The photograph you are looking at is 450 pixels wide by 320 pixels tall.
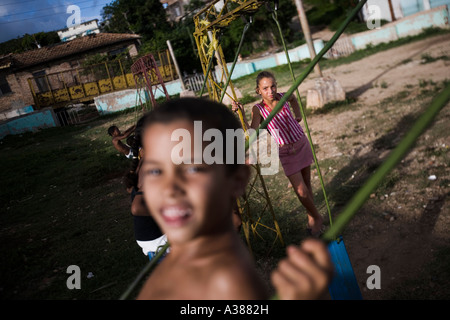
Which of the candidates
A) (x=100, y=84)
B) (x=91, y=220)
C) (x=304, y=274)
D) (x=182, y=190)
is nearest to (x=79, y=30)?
(x=100, y=84)

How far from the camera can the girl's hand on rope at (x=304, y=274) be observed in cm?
77

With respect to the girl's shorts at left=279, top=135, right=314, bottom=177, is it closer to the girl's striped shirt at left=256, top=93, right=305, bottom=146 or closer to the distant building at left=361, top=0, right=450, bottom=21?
the girl's striped shirt at left=256, top=93, right=305, bottom=146

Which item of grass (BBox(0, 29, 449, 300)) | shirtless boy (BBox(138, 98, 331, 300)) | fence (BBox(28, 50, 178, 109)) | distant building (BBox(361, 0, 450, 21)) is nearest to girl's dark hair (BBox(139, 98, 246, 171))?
shirtless boy (BBox(138, 98, 331, 300))

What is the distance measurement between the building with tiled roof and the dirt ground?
24.3 meters

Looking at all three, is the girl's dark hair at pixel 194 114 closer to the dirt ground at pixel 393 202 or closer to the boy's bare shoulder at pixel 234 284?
the boy's bare shoulder at pixel 234 284

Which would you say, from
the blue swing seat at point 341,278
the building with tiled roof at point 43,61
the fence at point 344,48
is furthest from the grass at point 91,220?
the building with tiled roof at point 43,61

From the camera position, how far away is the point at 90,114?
23.7 metres

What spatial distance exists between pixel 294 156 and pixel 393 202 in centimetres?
163

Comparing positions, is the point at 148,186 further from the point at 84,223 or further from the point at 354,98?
the point at 354,98

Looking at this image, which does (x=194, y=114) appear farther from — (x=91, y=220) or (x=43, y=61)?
(x=43, y=61)

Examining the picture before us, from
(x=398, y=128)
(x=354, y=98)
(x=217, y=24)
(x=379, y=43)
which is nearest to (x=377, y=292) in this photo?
(x=217, y=24)

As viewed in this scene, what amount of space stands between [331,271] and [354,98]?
1074 cm

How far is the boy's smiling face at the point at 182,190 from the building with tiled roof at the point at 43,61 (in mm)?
30224

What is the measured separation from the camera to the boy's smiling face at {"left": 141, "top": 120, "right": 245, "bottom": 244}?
972 mm
